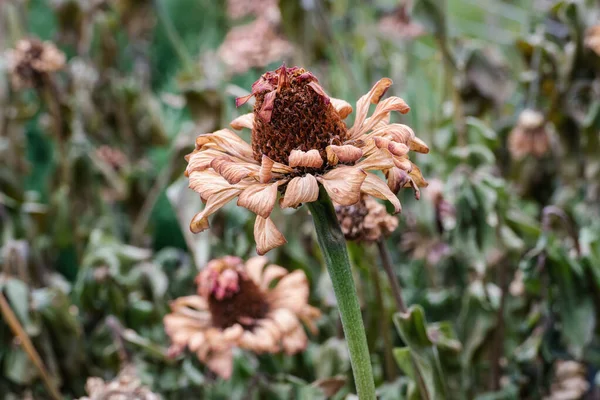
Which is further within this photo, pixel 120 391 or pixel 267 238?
pixel 120 391

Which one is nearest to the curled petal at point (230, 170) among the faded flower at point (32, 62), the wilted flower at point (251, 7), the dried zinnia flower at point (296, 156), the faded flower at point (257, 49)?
the dried zinnia flower at point (296, 156)

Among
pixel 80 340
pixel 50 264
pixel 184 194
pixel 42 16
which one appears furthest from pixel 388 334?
pixel 42 16

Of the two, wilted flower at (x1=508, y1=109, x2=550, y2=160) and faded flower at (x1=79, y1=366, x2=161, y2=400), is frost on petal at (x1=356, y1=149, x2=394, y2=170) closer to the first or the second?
faded flower at (x1=79, y1=366, x2=161, y2=400)

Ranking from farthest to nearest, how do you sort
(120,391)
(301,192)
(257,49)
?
(257,49)
(120,391)
(301,192)

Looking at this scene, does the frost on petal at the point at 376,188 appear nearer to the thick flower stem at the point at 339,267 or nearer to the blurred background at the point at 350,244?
the thick flower stem at the point at 339,267

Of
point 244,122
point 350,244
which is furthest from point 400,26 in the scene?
point 244,122

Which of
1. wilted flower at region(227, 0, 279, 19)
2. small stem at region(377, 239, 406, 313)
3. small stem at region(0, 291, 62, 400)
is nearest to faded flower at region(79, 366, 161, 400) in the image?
small stem at region(0, 291, 62, 400)

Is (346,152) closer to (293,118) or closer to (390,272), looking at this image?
(293,118)
